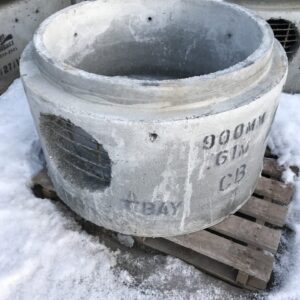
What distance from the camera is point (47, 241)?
7.57 ft

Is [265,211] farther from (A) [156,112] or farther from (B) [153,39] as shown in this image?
(B) [153,39]

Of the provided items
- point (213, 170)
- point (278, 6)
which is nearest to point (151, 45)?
point (278, 6)

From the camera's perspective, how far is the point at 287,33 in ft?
10.5

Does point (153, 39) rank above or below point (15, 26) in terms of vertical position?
above

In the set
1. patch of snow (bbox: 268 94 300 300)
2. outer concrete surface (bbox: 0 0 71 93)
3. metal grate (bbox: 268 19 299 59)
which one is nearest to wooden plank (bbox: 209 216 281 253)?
patch of snow (bbox: 268 94 300 300)

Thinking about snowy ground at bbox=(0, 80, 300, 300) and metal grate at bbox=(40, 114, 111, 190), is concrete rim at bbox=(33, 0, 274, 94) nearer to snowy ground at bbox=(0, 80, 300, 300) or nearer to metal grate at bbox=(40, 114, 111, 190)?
metal grate at bbox=(40, 114, 111, 190)

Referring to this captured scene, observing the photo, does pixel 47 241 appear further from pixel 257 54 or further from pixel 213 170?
pixel 257 54

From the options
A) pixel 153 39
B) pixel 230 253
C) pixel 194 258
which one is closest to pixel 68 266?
pixel 194 258

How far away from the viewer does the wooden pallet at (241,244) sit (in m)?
2.16

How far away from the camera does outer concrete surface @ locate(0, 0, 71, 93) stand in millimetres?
3316

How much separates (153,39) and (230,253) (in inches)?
59.7

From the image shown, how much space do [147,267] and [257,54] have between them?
1269mm

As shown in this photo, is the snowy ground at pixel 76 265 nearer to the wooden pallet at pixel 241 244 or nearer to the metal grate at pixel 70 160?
the wooden pallet at pixel 241 244

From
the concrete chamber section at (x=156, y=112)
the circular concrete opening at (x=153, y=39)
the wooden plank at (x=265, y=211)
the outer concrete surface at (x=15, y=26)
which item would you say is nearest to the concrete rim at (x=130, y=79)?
the concrete chamber section at (x=156, y=112)
